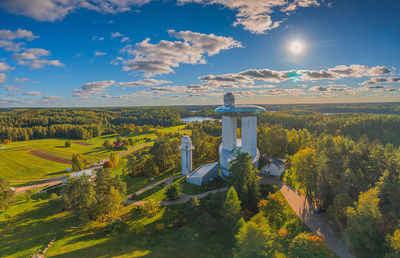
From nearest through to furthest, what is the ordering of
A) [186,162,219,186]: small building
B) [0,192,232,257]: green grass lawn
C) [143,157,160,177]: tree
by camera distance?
[0,192,232,257]: green grass lawn, [186,162,219,186]: small building, [143,157,160,177]: tree

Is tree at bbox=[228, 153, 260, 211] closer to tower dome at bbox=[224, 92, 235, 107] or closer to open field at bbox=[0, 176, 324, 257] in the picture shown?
open field at bbox=[0, 176, 324, 257]

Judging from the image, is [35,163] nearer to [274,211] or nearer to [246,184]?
[246,184]

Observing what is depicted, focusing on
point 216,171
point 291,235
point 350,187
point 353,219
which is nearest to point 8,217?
point 216,171

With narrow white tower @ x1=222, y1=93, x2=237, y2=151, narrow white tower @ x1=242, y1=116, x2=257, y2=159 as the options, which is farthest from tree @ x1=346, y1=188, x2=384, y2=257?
narrow white tower @ x1=222, y1=93, x2=237, y2=151

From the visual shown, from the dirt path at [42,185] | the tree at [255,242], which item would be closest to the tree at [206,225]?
the tree at [255,242]

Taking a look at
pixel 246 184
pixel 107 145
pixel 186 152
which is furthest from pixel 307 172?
pixel 107 145

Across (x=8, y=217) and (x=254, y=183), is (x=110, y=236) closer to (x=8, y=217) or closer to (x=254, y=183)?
(x=8, y=217)
